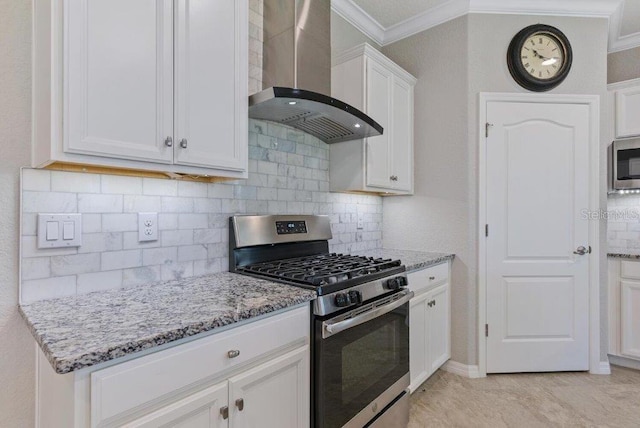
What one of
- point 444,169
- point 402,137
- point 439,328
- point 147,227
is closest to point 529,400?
point 439,328

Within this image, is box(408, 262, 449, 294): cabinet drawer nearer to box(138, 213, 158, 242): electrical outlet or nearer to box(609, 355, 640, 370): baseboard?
box(138, 213, 158, 242): electrical outlet

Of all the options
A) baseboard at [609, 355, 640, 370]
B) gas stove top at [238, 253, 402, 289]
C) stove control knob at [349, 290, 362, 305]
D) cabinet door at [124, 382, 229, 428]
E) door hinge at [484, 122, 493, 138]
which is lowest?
baseboard at [609, 355, 640, 370]

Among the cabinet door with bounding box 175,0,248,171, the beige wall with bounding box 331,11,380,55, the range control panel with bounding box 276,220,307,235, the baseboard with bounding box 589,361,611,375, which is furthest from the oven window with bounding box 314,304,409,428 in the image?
the beige wall with bounding box 331,11,380,55

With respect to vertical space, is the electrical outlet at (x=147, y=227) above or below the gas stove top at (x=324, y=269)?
above

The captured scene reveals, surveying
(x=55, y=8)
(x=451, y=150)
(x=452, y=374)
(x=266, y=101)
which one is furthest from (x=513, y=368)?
→ (x=55, y=8)

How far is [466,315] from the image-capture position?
262 centimetres

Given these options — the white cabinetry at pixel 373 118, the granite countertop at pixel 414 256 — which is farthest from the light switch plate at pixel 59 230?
the granite countertop at pixel 414 256

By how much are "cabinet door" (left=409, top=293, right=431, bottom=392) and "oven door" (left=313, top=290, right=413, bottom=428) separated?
191 millimetres

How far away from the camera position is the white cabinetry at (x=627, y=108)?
9.18 ft

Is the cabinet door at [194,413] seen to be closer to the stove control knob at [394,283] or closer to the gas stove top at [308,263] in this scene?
the gas stove top at [308,263]

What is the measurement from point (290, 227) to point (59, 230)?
3.69ft

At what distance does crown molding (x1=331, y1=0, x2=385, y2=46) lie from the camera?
2592 millimetres

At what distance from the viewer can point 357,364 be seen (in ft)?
5.25

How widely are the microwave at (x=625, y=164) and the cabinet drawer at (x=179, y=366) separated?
9.93 ft
